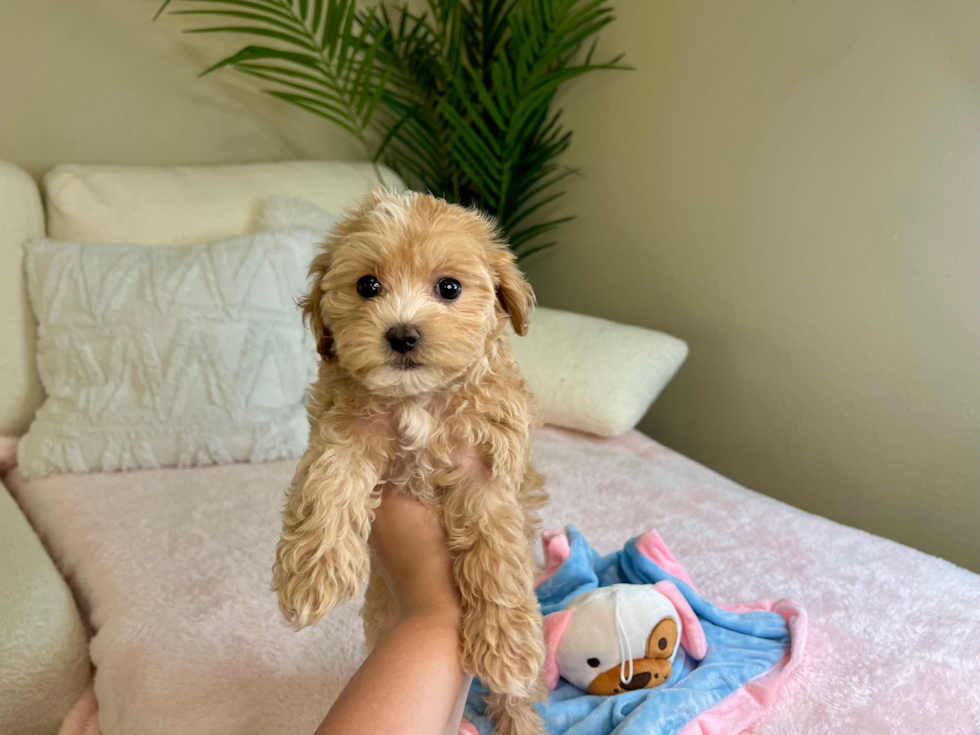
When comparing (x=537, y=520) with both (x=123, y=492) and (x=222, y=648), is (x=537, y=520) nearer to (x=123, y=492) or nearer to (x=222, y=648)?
(x=222, y=648)

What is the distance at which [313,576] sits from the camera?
893mm

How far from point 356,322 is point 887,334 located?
1743 mm

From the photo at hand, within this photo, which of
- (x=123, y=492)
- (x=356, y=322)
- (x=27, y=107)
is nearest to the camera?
(x=356, y=322)

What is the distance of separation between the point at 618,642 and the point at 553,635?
0.12 meters

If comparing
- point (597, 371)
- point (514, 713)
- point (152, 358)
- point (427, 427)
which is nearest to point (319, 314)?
point (427, 427)

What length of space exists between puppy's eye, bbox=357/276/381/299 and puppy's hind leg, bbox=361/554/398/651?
452 millimetres

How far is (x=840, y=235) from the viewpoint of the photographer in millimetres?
2100

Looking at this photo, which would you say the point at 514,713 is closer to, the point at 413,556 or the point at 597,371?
the point at 413,556

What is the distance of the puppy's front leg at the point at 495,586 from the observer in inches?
36.7

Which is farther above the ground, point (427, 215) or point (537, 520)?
point (427, 215)

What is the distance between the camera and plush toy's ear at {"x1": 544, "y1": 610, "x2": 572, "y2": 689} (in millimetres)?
1235

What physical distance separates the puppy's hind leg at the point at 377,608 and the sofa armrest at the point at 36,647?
718mm

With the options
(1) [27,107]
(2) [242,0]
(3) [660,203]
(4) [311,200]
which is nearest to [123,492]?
(4) [311,200]

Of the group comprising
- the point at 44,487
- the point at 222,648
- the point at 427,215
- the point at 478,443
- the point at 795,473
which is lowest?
the point at 44,487
